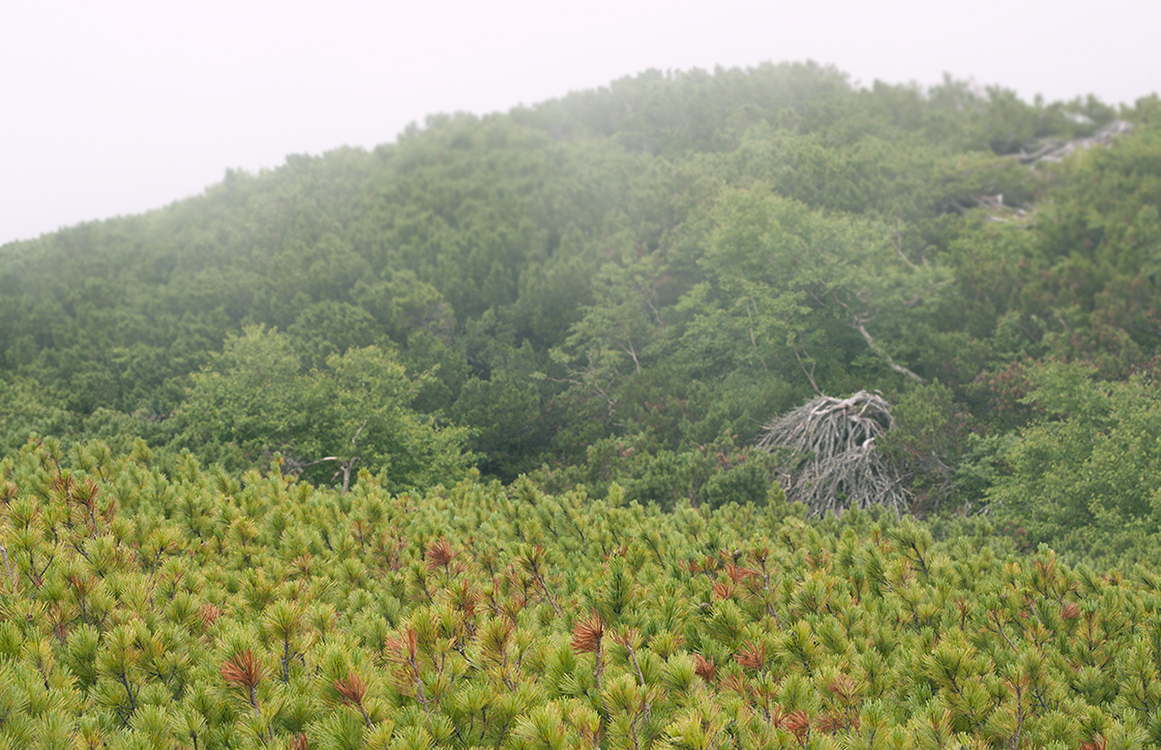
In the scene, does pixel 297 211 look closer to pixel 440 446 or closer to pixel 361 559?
pixel 440 446

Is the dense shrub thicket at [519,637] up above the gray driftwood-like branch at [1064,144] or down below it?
below

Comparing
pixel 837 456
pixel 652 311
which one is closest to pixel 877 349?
pixel 837 456

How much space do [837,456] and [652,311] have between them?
10.3 metres

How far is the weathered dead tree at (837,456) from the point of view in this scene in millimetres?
12297

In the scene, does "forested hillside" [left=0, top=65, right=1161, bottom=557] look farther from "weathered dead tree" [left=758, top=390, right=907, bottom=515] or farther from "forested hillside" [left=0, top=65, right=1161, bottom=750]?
"weathered dead tree" [left=758, top=390, right=907, bottom=515]

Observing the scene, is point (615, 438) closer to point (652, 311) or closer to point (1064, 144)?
point (652, 311)

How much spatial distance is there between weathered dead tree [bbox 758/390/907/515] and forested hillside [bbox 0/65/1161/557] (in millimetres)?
359

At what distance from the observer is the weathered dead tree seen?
40.3ft

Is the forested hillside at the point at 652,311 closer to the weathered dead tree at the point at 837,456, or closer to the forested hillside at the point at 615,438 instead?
the forested hillside at the point at 615,438

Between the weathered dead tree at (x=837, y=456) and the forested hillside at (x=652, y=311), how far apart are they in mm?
359

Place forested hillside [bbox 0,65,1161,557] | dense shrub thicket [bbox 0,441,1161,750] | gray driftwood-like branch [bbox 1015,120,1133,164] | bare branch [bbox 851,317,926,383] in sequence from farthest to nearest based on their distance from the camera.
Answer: gray driftwood-like branch [bbox 1015,120,1133,164]
bare branch [bbox 851,317,926,383]
forested hillside [bbox 0,65,1161,557]
dense shrub thicket [bbox 0,441,1161,750]

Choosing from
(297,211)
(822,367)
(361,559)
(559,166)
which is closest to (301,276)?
(297,211)

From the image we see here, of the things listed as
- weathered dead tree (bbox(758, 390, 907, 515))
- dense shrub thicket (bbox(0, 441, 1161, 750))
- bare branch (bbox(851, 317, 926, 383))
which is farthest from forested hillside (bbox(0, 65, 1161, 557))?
dense shrub thicket (bbox(0, 441, 1161, 750))

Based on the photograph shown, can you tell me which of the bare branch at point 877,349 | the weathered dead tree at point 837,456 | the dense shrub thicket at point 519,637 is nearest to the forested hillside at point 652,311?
the bare branch at point 877,349
